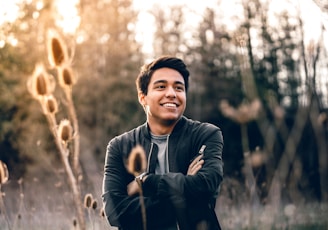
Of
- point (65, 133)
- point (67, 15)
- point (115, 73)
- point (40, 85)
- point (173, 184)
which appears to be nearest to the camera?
point (40, 85)

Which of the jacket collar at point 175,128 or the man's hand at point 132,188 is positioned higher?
the jacket collar at point 175,128

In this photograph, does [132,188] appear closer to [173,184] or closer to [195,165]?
[173,184]

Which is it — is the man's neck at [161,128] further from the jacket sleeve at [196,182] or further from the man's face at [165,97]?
the jacket sleeve at [196,182]

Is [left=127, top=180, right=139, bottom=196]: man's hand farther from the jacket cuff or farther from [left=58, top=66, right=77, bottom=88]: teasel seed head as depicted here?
[left=58, top=66, right=77, bottom=88]: teasel seed head

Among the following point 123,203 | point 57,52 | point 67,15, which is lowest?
point 123,203

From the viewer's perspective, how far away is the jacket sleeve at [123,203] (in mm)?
Result: 3457

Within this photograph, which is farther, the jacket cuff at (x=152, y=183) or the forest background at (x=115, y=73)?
the forest background at (x=115, y=73)

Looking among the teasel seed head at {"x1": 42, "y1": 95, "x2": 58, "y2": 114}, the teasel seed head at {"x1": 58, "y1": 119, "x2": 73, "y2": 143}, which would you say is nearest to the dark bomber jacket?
the teasel seed head at {"x1": 58, "y1": 119, "x2": 73, "y2": 143}

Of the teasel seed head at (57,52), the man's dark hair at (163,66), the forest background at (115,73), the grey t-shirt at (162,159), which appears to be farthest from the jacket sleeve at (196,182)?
the forest background at (115,73)

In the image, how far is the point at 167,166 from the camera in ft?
12.0

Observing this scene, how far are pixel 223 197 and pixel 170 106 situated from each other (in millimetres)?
4020

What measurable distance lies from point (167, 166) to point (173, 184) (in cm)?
27

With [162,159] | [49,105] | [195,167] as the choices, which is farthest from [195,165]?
[49,105]

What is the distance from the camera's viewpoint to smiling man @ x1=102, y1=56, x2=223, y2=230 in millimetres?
3430
